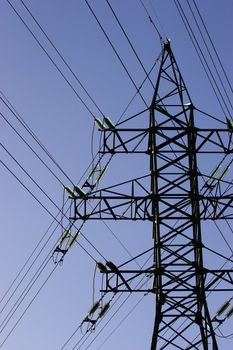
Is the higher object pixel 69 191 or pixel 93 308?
pixel 69 191

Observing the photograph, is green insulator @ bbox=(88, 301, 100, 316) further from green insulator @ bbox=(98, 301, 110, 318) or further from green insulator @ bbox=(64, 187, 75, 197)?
green insulator @ bbox=(64, 187, 75, 197)

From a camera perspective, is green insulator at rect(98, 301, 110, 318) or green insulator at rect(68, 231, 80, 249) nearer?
green insulator at rect(98, 301, 110, 318)

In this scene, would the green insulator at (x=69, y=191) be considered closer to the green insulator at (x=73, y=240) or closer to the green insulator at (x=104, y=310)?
the green insulator at (x=73, y=240)

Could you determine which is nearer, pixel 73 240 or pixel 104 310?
pixel 104 310

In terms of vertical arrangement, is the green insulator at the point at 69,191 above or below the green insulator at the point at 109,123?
below

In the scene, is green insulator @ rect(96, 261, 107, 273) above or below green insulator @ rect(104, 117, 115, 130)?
below

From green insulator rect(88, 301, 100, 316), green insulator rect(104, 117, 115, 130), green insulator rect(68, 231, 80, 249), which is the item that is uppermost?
green insulator rect(104, 117, 115, 130)

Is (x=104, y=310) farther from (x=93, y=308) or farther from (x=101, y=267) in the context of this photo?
(x=101, y=267)

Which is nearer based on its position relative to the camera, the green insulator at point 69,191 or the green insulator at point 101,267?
the green insulator at point 101,267

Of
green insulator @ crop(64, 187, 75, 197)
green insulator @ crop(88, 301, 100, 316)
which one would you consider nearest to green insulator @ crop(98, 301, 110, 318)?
green insulator @ crop(88, 301, 100, 316)

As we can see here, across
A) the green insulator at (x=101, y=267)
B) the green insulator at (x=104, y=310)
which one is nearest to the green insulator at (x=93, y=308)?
the green insulator at (x=104, y=310)

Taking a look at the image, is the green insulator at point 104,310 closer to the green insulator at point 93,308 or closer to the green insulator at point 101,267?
the green insulator at point 93,308

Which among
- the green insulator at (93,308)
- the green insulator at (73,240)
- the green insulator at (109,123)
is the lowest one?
the green insulator at (93,308)

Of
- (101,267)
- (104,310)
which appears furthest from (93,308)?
(101,267)
